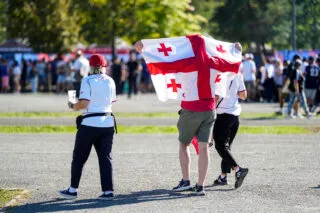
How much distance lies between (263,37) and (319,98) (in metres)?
36.6

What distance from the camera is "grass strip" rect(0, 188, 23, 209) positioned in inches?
421

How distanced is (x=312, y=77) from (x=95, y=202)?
62.8 feet

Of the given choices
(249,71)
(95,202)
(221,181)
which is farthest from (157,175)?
(249,71)

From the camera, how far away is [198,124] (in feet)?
37.7

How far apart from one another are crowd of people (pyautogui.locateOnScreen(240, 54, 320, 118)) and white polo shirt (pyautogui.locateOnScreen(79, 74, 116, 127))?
28.0ft

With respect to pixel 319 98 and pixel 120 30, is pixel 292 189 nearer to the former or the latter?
pixel 319 98

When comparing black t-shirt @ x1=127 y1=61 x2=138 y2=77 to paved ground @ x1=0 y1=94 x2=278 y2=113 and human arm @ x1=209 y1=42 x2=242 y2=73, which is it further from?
human arm @ x1=209 y1=42 x2=242 y2=73

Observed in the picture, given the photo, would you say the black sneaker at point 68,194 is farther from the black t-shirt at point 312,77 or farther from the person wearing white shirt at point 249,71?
the person wearing white shirt at point 249,71

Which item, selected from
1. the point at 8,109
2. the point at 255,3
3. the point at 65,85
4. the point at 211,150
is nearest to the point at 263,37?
the point at 255,3

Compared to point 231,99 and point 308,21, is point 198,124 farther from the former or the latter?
point 308,21

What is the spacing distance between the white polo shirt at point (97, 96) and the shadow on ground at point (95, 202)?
923 millimetres

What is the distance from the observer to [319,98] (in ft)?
99.2

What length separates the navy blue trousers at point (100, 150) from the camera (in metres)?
11.2

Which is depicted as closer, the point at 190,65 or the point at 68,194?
the point at 68,194
